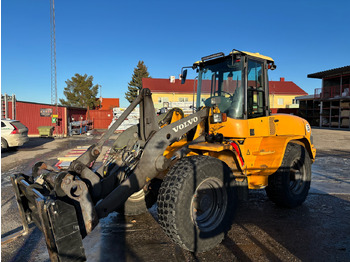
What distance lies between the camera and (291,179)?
5285mm

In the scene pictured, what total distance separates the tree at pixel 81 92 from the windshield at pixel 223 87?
4530 cm

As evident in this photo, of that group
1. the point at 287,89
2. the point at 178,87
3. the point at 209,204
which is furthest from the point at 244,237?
the point at 287,89

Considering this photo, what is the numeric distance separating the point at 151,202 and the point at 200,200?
4.83 feet

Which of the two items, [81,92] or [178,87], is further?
[81,92]

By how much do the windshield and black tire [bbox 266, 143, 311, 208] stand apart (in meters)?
1.44

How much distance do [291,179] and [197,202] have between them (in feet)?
9.34

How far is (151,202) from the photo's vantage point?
460cm

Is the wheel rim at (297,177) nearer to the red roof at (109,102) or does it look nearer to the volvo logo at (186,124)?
the volvo logo at (186,124)

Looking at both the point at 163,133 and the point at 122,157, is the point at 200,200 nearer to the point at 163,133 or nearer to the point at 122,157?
the point at 163,133

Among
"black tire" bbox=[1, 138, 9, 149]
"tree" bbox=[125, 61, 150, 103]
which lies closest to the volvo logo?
"black tire" bbox=[1, 138, 9, 149]

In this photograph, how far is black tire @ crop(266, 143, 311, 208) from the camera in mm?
4738

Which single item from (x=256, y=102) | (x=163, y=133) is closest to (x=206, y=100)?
(x=256, y=102)

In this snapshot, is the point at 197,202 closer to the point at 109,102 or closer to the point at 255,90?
the point at 255,90

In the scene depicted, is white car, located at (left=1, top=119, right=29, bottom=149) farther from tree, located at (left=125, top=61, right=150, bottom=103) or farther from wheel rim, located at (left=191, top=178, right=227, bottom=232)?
tree, located at (left=125, top=61, right=150, bottom=103)
